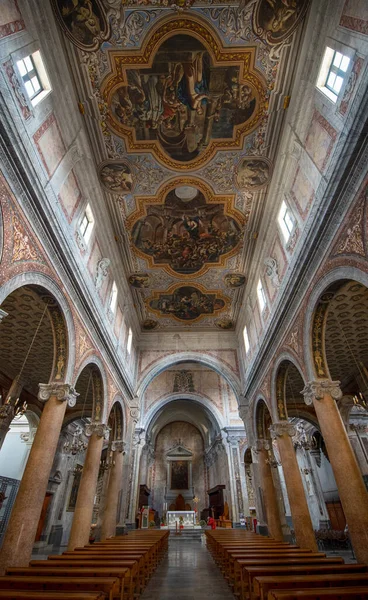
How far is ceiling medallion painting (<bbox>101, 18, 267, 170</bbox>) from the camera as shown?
877cm

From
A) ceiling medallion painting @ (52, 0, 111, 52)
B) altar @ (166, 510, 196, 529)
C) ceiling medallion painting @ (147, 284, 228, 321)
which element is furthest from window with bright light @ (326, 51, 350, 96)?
altar @ (166, 510, 196, 529)

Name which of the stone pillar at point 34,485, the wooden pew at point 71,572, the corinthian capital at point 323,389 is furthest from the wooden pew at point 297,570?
the stone pillar at point 34,485

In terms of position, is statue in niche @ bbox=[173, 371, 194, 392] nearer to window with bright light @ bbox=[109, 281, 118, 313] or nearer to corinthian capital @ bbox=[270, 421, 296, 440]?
window with bright light @ bbox=[109, 281, 118, 313]

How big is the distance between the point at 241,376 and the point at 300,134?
12998 millimetres

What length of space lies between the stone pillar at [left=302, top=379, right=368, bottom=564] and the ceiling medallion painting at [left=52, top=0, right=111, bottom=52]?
436 inches

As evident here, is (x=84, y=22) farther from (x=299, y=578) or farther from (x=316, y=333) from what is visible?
(x=299, y=578)

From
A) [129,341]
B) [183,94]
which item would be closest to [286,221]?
[183,94]

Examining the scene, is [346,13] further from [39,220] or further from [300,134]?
[39,220]

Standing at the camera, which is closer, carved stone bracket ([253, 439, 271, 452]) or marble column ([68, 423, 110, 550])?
marble column ([68, 423, 110, 550])

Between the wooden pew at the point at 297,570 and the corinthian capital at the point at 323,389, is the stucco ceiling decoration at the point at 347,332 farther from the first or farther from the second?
the wooden pew at the point at 297,570

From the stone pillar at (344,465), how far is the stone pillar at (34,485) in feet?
22.9

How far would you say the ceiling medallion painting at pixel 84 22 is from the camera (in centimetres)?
771

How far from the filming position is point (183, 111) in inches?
392

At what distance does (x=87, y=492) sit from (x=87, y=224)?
954 cm
